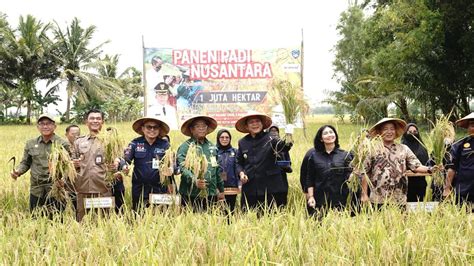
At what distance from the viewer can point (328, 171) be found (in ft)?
12.1

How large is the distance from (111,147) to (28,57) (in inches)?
955

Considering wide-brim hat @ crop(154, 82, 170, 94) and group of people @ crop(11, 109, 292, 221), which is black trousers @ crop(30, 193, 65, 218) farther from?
wide-brim hat @ crop(154, 82, 170, 94)

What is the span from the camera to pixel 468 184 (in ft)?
12.5

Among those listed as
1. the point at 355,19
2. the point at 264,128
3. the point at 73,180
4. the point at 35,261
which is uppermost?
the point at 355,19

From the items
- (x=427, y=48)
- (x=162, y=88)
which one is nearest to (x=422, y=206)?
(x=162, y=88)

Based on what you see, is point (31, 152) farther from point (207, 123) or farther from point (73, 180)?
point (207, 123)

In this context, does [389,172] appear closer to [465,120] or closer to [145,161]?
[465,120]

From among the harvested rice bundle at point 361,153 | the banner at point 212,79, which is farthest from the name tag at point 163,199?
the banner at point 212,79

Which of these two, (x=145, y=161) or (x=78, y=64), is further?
(x=78, y=64)

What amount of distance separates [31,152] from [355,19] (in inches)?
1023

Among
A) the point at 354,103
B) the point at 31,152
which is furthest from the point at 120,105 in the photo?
the point at 31,152

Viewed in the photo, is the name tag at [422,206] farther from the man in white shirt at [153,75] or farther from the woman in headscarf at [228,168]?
the man in white shirt at [153,75]

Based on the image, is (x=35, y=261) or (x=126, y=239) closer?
(x=35, y=261)

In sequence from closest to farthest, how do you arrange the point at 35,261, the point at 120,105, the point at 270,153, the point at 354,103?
the point at 35,261 → the point at 270,153 → the point at 354,103 → the point at 120,105
